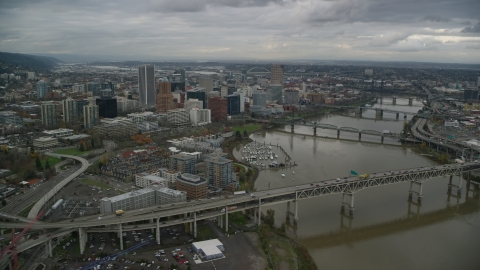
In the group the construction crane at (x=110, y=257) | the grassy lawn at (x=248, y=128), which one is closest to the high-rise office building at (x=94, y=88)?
the grassy lawn at (x=248, y=128)

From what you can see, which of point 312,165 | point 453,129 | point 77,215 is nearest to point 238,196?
point 77,215

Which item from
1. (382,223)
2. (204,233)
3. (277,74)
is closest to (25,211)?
(204,233)

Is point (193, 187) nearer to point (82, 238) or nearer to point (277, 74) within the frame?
point (82, 238)

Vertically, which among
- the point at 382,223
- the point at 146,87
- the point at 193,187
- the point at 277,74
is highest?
the point at 277,74

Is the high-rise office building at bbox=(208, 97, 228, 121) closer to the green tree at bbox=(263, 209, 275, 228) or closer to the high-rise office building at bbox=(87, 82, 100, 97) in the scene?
the high-rise office building at bbox=(87, 82, 100, 97)

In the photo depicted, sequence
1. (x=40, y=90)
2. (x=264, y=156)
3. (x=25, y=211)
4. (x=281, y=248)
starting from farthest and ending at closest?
(x=40, y=90) → (x=264, y=156) → (x=25, y=211) → (x=281, y=248)

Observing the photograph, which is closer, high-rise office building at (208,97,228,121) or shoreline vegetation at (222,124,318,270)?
shoreline vegetation at (222,124,318,270)

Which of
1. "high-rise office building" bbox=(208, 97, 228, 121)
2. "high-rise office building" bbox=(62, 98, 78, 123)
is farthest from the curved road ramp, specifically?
"high-rise office building" bbox=(208, 97, 228, 121)

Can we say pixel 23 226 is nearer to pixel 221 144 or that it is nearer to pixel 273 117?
pixel 221 144
